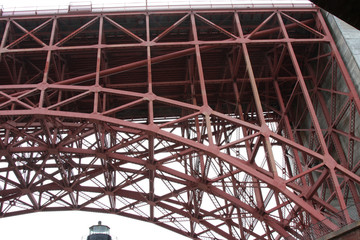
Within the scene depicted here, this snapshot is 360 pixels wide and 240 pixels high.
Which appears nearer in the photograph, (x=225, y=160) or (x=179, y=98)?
(x=225, y=160)

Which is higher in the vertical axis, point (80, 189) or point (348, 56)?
point (348, 56)

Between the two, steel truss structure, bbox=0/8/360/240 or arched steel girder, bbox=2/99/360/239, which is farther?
steel truss structure, bbox=0/8/360/240

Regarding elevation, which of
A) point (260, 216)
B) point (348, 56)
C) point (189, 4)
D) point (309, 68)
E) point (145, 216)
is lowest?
point (260, 216)

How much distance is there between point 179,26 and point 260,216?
11731 millimetres

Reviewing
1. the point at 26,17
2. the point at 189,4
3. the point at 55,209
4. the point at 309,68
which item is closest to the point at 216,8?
the point at 189,4

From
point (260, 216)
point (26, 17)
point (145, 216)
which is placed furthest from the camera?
point (145, 216)

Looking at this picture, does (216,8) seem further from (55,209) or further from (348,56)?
(55,209)

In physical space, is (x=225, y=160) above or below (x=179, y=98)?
below

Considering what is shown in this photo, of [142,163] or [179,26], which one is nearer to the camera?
[142,163]

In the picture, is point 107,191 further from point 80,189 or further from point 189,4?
point 189,4

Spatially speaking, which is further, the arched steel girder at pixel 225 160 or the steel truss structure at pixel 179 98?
the steel truss structure at pixel 179 98

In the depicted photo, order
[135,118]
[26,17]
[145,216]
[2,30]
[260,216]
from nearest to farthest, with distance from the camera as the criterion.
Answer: [260,216]
[26,17]
[2,30]
[145,216]
[135,118]

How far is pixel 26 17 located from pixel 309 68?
669 inches

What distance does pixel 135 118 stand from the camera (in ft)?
88.5
